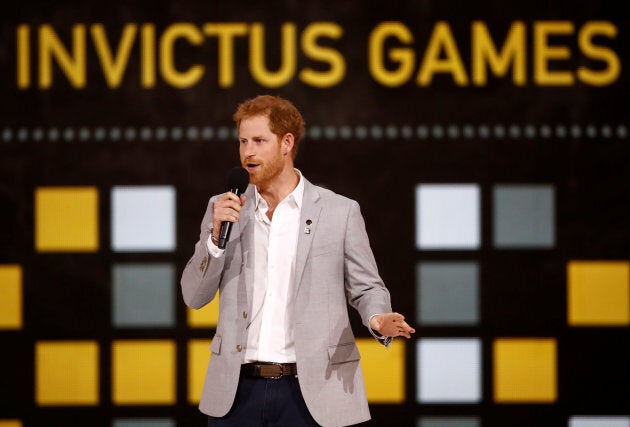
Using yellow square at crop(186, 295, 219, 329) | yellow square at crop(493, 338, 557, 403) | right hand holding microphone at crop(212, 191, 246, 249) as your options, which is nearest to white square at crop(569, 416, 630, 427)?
yellow square at crop(493, 338, 557, 403)

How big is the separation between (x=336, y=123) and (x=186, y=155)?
789mm

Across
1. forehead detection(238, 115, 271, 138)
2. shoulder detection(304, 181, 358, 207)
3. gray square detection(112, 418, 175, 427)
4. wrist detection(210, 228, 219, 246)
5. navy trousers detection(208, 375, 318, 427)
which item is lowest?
gray square detection(112, 418, 175, 427)

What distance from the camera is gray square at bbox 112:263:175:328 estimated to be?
4.53 m

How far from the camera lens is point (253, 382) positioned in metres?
2.74

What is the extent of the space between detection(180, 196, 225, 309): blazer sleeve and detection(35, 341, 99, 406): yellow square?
6.36ft

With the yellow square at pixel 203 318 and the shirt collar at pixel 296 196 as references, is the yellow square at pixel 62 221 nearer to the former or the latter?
the yellow square at pixel 203 318

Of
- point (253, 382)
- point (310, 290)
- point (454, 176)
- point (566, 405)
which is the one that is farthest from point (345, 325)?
point (566, 405)

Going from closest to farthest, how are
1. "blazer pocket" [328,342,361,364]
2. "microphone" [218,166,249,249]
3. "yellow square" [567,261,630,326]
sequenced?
"microphone" [218,166,249,249] < "blazer pocket" [328,342,361,364] < "yellow square" [567,261,630,326]

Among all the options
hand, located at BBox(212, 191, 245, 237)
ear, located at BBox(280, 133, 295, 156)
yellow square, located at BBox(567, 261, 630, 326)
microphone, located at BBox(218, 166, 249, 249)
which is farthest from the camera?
yellow square, located at BBox(567, 261, 630, 326)

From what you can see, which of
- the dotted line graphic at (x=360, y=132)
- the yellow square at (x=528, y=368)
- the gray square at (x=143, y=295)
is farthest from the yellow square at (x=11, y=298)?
the yellow square at (x=528, y=368)

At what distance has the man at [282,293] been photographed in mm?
2725

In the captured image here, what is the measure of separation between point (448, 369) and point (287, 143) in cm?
208

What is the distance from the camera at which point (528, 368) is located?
452cm

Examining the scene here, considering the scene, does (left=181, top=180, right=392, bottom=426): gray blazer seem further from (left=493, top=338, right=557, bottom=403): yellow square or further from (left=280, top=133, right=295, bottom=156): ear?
(left=493, top=338, right=557, bottom=403): yellow square
